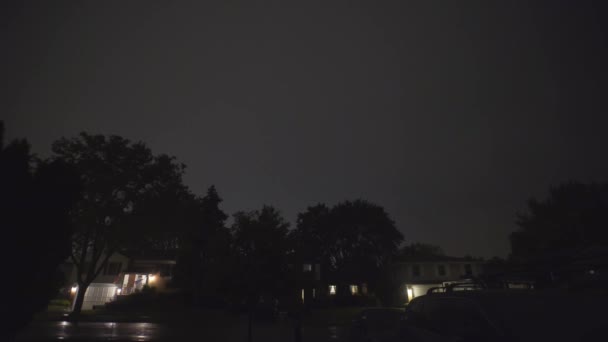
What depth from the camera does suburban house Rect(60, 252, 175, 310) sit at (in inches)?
1681

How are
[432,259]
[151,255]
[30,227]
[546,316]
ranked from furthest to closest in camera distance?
[151,255] → [432,259] → [30,227] → [546,316]

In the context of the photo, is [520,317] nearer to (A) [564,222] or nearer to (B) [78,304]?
(B) [78,304]

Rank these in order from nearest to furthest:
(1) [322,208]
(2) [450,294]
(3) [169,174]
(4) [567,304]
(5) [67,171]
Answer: (4) [567,304] → (2) [450,294] → (5) [67,171] → (3) [169,174] → (1) [322,208]

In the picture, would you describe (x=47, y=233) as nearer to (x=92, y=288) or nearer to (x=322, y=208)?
(x=92, y=288)

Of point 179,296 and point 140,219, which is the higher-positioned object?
point 140,219

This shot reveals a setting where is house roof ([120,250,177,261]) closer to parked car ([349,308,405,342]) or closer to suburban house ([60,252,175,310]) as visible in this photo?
suburban house ([60,252,175,310])

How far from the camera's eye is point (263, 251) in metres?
15.1

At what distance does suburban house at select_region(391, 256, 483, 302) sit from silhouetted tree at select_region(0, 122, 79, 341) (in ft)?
150

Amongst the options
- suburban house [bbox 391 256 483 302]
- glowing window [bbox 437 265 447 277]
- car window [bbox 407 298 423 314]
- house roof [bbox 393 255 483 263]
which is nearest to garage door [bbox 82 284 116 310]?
suburban house [bbox 391 256 483 302]

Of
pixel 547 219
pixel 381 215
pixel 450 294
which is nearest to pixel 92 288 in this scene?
pixel 381 215

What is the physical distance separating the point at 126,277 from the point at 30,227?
43.1 m

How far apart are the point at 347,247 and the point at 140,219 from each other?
34624 mm

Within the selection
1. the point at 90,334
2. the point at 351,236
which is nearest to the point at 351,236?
the point at 351,236

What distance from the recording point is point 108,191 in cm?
2884
